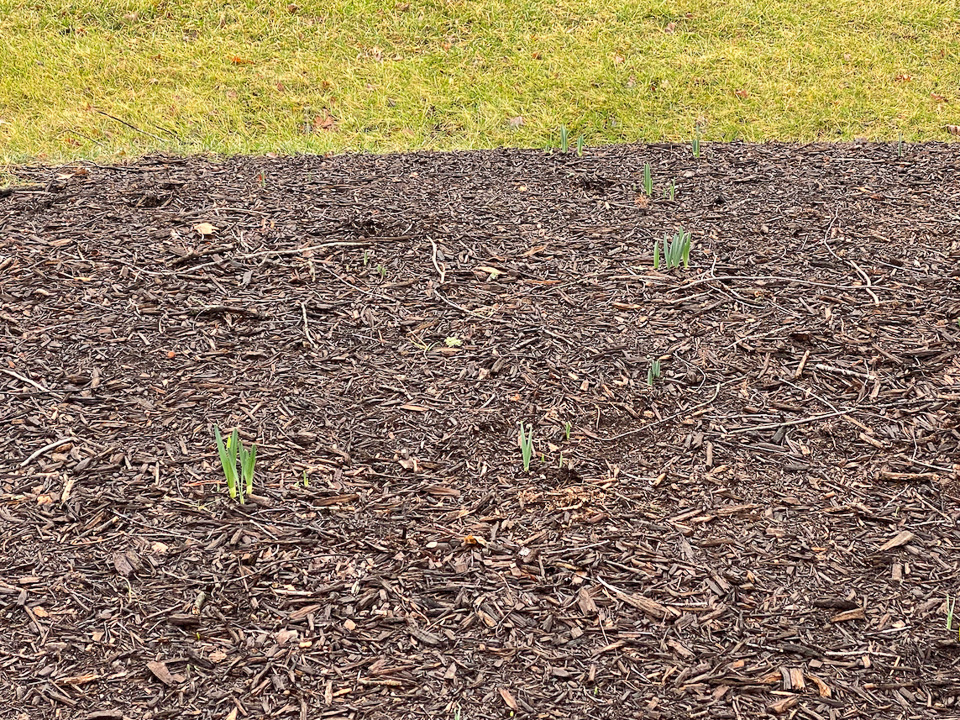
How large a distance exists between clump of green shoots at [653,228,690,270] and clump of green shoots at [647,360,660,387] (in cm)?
67

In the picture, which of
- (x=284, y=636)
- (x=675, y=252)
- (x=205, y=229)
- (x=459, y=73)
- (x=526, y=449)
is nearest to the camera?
(x=284, y=636)

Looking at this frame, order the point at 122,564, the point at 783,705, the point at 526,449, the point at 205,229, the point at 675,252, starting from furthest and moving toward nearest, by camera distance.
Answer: the point at 205,229 < the point at 675,252 < the point at 526,449 < the point at 122,564 < the point at 783,705

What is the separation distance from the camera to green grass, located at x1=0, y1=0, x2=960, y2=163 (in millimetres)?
6445

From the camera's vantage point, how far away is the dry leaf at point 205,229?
4.28m

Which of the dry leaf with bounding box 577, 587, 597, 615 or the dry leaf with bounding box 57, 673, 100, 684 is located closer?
the dry leaf with bounding box 57, 673, 100, 684

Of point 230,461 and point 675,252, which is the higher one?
point 675,252

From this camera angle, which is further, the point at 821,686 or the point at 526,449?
the point at 526,449

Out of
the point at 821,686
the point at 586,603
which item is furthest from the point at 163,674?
the point at 821,686

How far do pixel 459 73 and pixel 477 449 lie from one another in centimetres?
464

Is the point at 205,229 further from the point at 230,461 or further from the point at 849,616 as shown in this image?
the point at 849,616

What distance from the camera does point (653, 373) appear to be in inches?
131

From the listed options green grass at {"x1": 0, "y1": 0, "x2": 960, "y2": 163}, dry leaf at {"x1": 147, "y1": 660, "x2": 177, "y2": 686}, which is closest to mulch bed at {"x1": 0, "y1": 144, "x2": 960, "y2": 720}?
dry leaf at {"x1": 147, "y1": 660, "x2": 177, "y2": 686}

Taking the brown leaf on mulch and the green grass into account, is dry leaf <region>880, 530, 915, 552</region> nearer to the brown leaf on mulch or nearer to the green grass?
the brown leaf on mulch

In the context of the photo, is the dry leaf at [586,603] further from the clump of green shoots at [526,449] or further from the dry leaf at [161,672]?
the dry leaf at [161,672]
